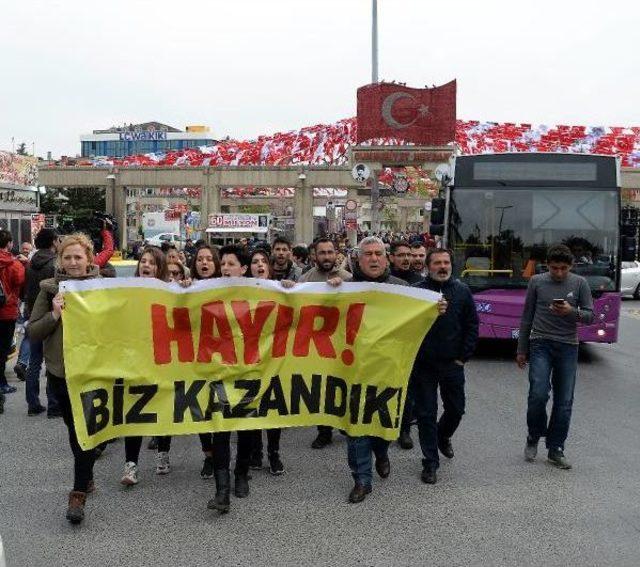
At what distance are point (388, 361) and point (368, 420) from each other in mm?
417

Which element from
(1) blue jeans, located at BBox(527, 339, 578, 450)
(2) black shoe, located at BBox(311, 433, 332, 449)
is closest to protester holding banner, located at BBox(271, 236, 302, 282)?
(2) black shoe, located at BBox(311, 433, 332, 449)

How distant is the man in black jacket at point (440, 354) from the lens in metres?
5.85

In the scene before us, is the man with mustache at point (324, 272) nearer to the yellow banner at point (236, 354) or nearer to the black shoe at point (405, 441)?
the black shoe at point (405, 441)

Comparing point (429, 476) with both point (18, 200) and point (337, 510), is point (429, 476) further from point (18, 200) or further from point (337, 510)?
point (18, 200)

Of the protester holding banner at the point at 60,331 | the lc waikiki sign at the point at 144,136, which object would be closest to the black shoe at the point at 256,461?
the protester holding banner at the point at 60,331

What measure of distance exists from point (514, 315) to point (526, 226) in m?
1.28

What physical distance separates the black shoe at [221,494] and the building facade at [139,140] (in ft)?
551

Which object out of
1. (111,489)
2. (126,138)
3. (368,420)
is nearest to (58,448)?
(111,489)

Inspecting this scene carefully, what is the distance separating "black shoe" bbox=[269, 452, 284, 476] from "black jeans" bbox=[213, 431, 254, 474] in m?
0.48

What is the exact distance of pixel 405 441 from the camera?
6789 mm

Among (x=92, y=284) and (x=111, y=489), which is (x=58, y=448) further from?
(x=92, y=284)

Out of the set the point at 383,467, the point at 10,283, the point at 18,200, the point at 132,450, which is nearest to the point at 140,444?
the point at 132,450

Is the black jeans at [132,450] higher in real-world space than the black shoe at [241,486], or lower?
higher

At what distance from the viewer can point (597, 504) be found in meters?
5.33
